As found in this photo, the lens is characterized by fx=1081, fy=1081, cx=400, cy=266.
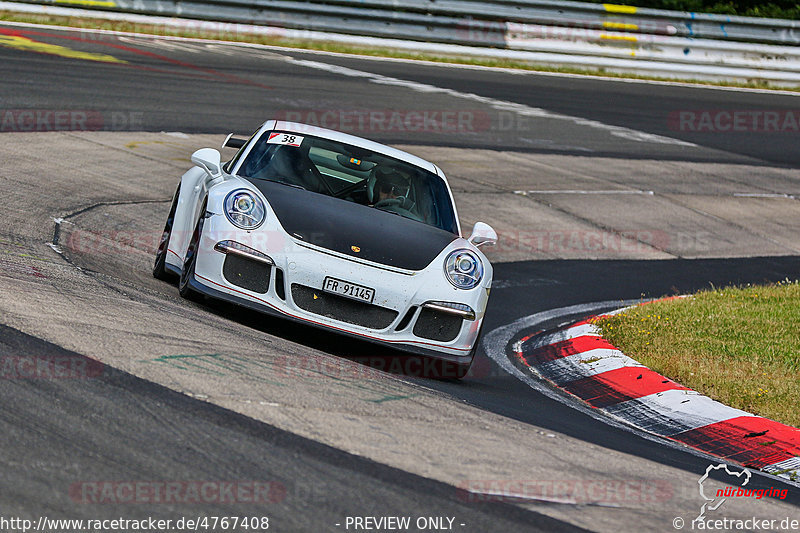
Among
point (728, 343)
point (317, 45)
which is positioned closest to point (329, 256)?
point (728, 343)

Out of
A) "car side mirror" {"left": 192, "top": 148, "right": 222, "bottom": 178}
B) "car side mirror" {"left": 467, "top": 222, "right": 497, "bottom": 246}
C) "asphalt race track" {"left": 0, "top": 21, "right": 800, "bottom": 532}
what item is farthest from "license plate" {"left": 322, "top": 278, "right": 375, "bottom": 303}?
"car side mirror" {"left": 192, "top": 148, "right": 222, "bottom": 178}

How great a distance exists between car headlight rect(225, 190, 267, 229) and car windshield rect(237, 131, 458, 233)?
2.02 feet

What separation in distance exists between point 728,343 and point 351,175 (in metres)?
2.97

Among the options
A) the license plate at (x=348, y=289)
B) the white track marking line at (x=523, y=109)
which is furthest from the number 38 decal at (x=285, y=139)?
the white track marking line at (x=523, y=109)

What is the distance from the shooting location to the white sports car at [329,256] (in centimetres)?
593

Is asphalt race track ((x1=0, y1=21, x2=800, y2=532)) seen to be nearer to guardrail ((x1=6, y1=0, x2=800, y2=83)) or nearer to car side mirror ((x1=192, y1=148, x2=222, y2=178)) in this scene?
car side mirror ((x1=192, y1=148, x2=222, y2=178))

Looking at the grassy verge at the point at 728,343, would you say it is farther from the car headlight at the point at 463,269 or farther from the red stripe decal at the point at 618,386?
the car headlight at the point at 463,269

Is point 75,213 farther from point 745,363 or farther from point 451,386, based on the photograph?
point 745,363

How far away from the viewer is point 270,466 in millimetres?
3631

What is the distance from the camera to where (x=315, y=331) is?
650 cm

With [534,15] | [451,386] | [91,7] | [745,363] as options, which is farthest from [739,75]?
[451,386]

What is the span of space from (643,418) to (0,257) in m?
3.81

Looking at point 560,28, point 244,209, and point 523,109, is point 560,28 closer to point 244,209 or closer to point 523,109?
point 523,109

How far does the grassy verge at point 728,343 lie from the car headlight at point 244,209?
2751 millimetres
